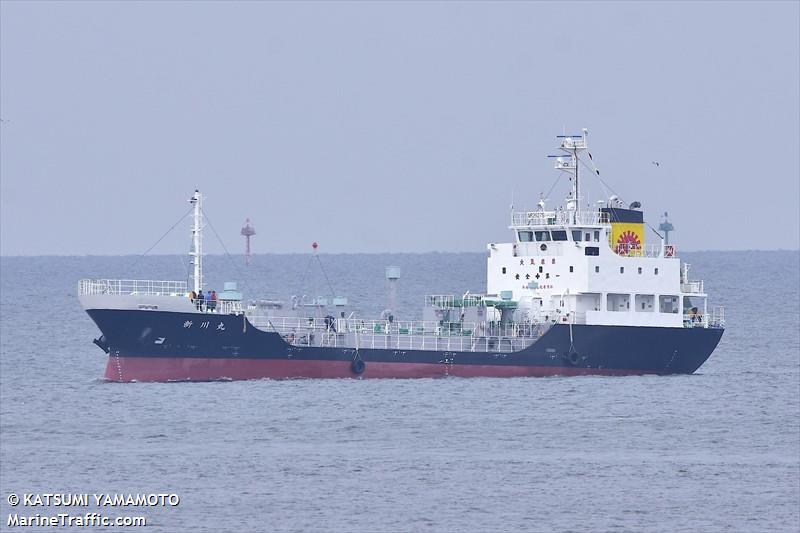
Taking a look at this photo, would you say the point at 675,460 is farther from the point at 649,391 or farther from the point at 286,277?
the point at 286,277

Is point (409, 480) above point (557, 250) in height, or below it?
below

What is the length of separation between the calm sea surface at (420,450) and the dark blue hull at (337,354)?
0.96 m

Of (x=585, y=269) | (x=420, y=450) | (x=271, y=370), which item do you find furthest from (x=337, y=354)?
(x=420, y=450)

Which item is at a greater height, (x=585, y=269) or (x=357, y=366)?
(x=585, y=269)

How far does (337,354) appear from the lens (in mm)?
61781

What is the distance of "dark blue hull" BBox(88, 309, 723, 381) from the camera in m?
59.3

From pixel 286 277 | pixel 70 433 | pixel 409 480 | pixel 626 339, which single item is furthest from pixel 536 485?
pixel 286 277

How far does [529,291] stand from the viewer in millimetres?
67125

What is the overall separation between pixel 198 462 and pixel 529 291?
26.7 meters

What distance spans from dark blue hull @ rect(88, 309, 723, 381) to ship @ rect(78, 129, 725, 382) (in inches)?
1.6

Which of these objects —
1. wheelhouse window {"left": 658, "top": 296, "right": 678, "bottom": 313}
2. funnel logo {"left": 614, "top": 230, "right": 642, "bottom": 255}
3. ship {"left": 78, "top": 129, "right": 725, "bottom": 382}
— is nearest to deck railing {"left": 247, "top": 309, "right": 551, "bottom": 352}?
ship {"left": 78, "top": 129, "right": 725, "bottom": 382}

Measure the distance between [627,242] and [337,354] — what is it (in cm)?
1402

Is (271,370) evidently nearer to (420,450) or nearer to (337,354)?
(337,354)

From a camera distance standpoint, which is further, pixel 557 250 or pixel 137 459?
pixel 557 250
